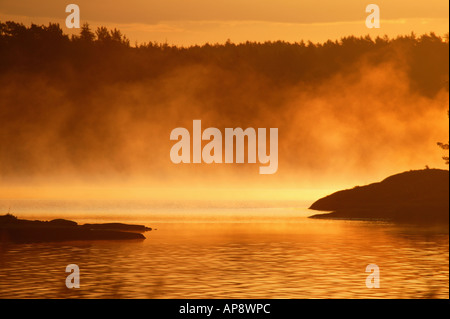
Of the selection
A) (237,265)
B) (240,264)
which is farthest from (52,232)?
(237,265)

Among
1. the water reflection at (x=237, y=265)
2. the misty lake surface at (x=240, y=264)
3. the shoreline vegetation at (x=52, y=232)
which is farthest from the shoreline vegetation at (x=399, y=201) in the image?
the shoreline vegetation at (x=52, y=232)

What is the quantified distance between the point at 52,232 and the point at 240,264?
705 inches

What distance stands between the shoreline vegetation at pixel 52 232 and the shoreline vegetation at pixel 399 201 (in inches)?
1315

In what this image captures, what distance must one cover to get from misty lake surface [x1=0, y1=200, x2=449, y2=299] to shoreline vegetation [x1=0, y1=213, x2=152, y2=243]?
53.2 inches

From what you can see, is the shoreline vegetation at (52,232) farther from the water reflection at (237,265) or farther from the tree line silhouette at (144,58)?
the tree line silhouette at (144,58)

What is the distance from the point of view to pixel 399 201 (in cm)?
9306

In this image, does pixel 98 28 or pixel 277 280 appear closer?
pixel 277 280

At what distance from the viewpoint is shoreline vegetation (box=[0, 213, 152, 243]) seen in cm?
5631

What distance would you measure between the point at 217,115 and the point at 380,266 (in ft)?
444

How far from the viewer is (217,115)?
17775cm

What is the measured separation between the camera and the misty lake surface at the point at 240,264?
34469 mm

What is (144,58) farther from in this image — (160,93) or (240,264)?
(240,264)
